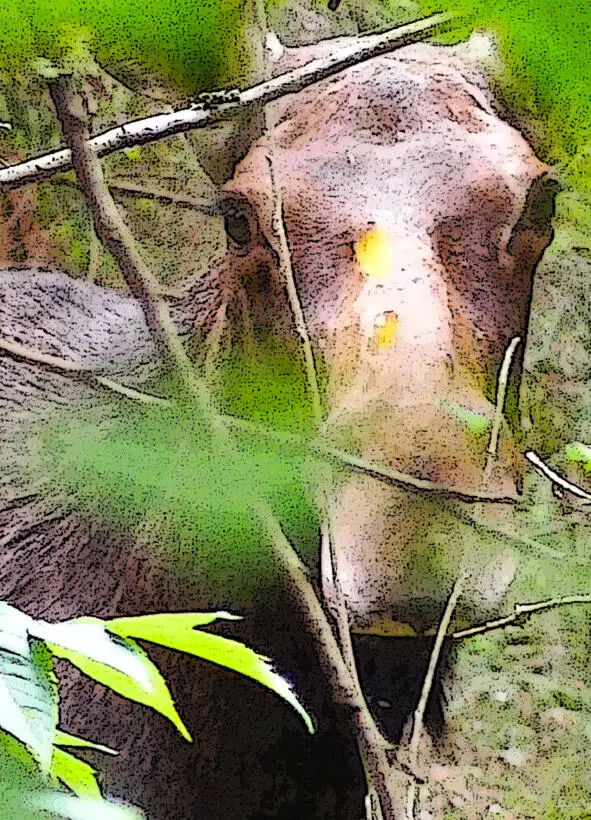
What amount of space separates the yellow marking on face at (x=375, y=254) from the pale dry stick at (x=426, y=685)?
161 millimetres

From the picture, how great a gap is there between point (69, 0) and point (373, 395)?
21cm

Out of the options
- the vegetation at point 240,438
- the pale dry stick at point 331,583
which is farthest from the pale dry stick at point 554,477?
the pale dry stick at point 331,583

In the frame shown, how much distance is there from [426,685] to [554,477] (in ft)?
0.41

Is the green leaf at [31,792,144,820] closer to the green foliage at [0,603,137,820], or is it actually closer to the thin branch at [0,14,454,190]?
the green foliage at [0,603,137,820]

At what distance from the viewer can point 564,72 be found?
1.40 feet

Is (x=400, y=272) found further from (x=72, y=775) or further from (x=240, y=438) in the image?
(x=72, y=775)

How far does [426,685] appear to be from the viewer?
20.9 inches

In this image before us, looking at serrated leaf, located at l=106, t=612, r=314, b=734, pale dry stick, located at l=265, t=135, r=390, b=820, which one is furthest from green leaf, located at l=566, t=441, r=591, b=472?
serrated leaf, located at l=106, t=612, r=314, b=734

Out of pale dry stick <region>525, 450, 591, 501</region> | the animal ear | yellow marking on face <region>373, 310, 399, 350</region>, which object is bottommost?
pale dry stick <region>525, 450, 591, 501</region>

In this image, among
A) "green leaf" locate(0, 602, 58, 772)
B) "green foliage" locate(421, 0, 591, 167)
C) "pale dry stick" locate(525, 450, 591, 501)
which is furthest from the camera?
"pale dry stick" locate(525, 450, 591, 501)

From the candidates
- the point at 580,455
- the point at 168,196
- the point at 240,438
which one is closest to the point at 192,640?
the point at 240,438

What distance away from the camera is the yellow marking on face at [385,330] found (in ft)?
1.64

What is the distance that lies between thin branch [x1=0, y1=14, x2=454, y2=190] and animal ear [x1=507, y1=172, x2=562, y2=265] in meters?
0.20

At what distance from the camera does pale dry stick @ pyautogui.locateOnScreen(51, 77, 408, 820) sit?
38cm
